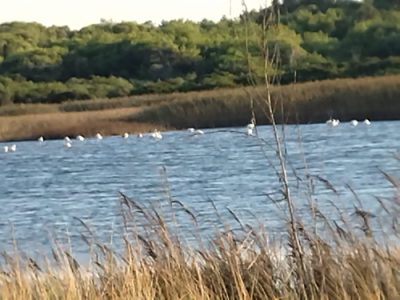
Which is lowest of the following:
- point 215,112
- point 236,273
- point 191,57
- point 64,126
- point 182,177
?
point 64,126

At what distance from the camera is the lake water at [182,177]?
32.5 feet

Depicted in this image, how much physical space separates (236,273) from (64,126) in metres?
22.5

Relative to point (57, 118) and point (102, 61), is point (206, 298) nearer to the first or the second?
point (57, 118)

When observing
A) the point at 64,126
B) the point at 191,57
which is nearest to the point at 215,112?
the point at 64,126

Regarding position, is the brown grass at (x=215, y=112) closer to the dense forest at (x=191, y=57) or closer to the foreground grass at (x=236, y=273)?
the dense forest at (x=191, y=57)

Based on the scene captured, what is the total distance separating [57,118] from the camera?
2702 cm

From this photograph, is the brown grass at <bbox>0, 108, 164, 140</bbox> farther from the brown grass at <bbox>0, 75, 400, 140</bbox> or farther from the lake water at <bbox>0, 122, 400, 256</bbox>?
the lake water at <bbox>0, 122, 400, 256</bbox>

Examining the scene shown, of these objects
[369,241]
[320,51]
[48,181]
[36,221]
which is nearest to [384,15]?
[320,51]

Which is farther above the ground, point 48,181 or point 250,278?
point 250,278

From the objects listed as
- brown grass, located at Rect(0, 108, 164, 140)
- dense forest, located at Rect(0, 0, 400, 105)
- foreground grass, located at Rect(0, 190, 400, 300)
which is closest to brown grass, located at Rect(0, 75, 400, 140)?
brown grass, located at Rect(0, 108, 164, 140)

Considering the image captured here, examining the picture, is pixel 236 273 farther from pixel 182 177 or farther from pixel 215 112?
pixel 215 112

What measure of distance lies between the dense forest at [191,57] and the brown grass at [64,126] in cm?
694

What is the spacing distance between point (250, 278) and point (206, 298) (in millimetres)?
342

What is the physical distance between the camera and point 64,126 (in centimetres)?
2695
